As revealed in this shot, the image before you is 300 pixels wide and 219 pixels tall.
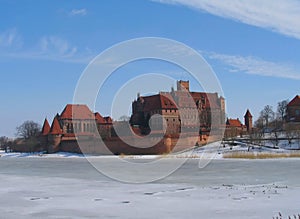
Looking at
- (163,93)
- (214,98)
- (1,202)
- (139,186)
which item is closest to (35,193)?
(1,202)

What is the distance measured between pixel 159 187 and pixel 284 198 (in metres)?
4.44

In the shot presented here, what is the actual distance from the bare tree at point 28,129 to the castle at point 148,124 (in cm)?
1024

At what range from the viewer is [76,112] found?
69.4m

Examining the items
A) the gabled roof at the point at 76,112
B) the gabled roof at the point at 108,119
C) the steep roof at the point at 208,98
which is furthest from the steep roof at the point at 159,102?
the gabled roof at the point at 76,112

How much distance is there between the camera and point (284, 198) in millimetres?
10070

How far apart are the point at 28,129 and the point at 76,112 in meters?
14.3

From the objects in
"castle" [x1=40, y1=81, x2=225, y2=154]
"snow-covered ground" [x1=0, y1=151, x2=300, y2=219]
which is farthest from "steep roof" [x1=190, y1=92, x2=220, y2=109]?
"snow-covered ground" [x1=0, y1=151, x2=300, y2=219]

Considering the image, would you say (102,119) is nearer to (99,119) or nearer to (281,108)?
(99,119)

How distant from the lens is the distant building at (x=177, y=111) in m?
61.5

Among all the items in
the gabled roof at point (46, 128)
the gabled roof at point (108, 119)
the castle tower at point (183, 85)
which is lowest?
the gabled roof at point (46, 128)

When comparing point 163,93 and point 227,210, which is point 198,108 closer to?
point 163,93

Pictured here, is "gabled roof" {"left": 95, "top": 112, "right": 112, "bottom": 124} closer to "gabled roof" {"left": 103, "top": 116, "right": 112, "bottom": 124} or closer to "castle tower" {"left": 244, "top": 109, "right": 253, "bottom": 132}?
"gabled roof" {"left": 103, "top": 116, "right": 112, "bottom": 124}

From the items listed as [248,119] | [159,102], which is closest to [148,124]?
[159,102]

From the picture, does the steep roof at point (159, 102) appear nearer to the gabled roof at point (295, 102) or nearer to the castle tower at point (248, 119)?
the castle tower at point (248, 119)
